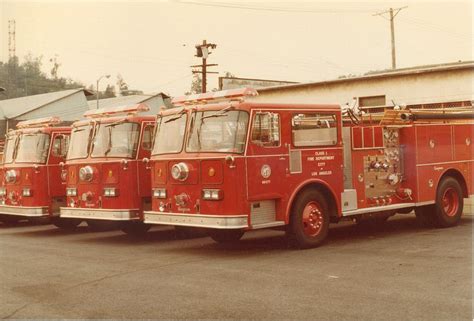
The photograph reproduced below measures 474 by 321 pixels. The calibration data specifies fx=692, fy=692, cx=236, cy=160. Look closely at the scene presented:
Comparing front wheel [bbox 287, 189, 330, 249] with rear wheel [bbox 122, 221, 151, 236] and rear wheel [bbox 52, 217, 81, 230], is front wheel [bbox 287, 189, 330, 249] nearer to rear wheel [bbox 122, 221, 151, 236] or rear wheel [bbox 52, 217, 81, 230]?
rear wheel [bbox 122, 221, 151, 236]

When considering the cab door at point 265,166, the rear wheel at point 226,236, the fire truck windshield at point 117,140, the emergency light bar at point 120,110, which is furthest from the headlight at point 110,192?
the cab door at point 265,166

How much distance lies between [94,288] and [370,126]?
639 centimetres

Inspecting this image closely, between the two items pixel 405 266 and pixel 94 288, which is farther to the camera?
pixel 405 266

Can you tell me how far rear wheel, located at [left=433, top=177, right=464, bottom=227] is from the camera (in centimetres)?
1361

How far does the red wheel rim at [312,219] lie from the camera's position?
37.0 ft

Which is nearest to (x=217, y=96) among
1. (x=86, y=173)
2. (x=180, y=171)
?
(x=180, y=171)

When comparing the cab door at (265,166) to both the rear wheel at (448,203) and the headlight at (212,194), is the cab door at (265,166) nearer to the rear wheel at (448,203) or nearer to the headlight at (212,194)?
the headlight at (212,194)

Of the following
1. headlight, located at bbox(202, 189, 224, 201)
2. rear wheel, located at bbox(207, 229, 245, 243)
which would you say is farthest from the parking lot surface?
headlight, located at bbox(202, 189, 224, 201)

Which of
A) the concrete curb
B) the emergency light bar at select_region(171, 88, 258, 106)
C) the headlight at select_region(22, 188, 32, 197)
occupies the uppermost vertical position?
the emergency light bar at select_region(171, 88, 258, 106)

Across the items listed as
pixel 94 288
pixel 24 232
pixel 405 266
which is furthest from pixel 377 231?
pixel 24 232

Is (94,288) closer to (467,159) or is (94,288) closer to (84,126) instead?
(84,126)

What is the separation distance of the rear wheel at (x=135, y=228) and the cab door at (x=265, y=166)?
416 centimetres

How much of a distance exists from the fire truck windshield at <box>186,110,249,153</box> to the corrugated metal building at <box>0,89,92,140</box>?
3900 cm

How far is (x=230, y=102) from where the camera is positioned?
1090 centimetres
